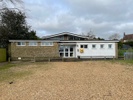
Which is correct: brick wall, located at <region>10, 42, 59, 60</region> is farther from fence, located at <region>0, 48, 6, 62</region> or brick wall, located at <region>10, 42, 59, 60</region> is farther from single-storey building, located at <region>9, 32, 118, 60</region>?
fence, located at <region>0, 48, 6, 62</region>

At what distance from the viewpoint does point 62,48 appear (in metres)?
27.9

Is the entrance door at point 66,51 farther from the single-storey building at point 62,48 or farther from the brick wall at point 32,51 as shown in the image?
the brick wall at point 32,51

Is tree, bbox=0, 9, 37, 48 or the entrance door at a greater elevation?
tree, bbox=0, 9, 37, 48

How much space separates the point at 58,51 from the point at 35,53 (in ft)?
12.9

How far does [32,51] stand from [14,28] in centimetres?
987

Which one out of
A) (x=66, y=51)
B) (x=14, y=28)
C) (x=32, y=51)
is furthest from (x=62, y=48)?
(x=14, y=28)

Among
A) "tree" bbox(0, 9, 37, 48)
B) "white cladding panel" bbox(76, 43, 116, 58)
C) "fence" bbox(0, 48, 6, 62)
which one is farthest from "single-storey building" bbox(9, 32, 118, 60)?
"tree" bbox(0, 9, 37, 48)

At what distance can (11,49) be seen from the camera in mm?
25516

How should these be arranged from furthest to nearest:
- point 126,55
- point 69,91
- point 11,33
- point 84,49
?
1. point 11,33
2. point 84,49
3. point 126,55
4. point 69,91

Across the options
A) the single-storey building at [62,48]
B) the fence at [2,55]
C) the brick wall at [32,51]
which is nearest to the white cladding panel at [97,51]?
the single-storey building at [62,48]

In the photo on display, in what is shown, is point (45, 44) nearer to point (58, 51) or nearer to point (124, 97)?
point (58, 51)

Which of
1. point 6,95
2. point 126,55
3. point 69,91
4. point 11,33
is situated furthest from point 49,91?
point 11,33

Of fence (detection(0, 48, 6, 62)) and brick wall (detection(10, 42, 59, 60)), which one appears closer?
fence (detection(0, 48, 6, 62))

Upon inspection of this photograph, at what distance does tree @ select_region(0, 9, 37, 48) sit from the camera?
98.2 ft
